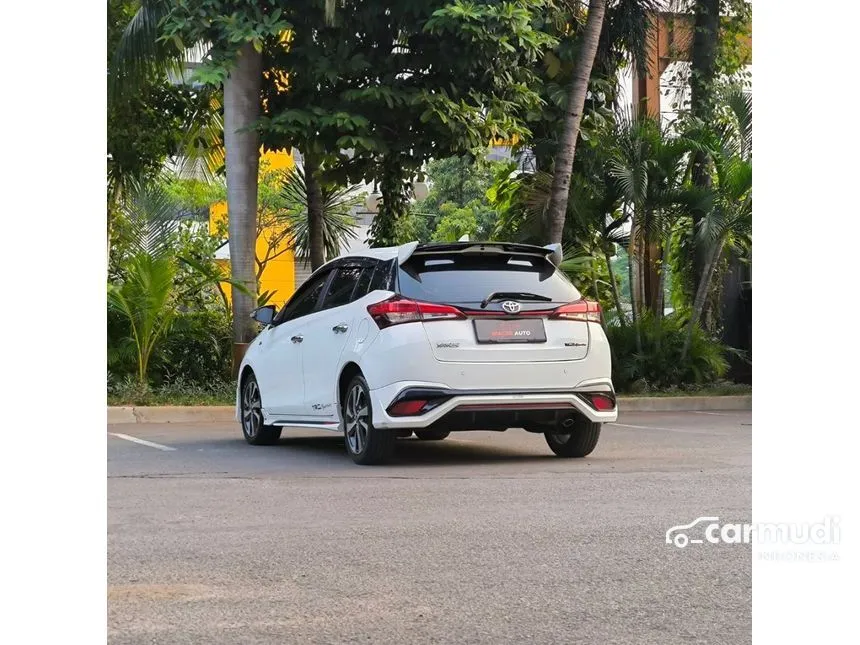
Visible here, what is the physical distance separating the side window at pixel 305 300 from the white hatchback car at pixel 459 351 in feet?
1.85

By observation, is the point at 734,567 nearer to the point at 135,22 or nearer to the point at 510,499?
the point at 510,499

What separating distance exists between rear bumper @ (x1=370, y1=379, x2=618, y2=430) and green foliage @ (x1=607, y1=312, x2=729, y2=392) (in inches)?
346

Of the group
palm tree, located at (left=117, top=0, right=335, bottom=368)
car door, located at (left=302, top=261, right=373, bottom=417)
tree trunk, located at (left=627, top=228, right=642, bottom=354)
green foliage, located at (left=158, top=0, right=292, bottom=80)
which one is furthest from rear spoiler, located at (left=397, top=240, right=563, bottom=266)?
tree trunk, located at (left=627, top=228, right=642, bottom=354)

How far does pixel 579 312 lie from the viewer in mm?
10031

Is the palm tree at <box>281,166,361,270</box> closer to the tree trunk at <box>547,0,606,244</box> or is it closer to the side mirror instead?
the tree trunk at <box>547,0,606,244</box>

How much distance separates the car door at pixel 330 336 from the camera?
1027cm

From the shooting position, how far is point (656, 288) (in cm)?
2141

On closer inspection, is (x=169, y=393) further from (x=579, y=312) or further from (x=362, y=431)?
(x=579, y=312)

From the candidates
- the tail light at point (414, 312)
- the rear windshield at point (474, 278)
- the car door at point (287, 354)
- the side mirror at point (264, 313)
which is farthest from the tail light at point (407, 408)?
the side mirror at point (264, 313)

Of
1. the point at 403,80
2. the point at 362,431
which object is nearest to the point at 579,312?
the point at 362,431

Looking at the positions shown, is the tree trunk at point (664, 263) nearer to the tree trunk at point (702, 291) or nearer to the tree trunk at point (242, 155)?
the tree trunk at point (702, 291)

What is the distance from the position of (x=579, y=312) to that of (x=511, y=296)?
1.89 ft

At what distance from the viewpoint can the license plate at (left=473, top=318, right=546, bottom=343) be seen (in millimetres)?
9641

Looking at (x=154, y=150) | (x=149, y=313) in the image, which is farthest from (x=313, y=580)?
(x=154, y=150)
